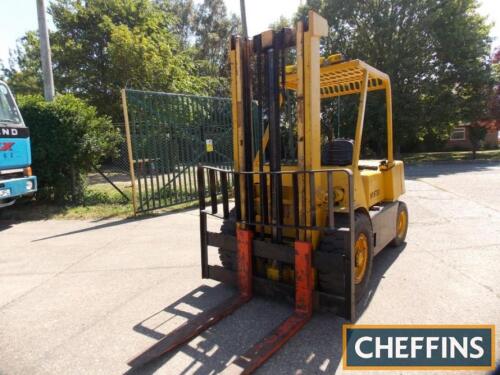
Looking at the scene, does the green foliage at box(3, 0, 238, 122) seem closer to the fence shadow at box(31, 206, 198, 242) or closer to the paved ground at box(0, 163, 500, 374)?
the fence shadow at box(31, 206, 198, 242)

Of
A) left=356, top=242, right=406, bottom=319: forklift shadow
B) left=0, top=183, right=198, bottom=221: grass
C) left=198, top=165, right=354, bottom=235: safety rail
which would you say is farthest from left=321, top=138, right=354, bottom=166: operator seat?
left=0, top=183, right=198, bottom=221: grass

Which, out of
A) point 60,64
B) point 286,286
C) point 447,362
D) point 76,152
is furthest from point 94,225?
point 60,64

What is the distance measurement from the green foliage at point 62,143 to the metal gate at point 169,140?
4.97ft

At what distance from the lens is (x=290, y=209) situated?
3773mm

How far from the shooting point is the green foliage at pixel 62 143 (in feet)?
29.0

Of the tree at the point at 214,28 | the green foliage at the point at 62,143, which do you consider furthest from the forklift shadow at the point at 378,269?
the tree at the point at 214,28

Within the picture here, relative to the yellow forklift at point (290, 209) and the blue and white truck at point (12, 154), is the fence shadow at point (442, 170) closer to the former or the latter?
the yellow forklift at point (290, 209)

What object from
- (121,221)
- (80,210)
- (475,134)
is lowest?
(121,221)

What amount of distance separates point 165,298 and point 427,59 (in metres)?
22.4

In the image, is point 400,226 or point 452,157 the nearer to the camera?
point 400,226

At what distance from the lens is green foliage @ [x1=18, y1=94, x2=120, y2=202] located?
29.0 feet

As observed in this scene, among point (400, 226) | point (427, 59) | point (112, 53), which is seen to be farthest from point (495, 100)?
point (112, 53)

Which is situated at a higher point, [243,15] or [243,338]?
[243,15]

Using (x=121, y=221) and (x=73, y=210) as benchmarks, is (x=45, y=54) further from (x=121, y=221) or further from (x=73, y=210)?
(x=121, y=221)
